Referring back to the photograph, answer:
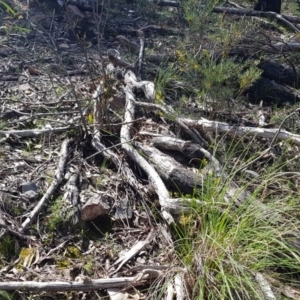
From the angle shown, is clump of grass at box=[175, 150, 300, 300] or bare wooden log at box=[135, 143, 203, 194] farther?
bare wooden log at box=[135, 143, 203, 194]

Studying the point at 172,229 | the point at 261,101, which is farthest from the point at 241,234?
the point at 261,101

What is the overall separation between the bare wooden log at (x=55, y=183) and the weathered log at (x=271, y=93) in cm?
204

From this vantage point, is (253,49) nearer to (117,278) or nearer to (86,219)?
(86,219)

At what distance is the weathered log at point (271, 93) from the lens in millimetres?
4730

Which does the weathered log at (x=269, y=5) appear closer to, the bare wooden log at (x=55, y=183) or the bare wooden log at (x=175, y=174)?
the bare wooden log at (x=175, y=174)

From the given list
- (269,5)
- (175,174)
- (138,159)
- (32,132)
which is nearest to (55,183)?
(138,159)

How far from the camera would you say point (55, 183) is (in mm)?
3332

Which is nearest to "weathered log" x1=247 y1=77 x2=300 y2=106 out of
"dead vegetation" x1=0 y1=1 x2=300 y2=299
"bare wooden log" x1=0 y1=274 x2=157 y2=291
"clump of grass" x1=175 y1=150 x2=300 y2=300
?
"dead vegetation" x1=0 y1=1 x2=300 y2=299

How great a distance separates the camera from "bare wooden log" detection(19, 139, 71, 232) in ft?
9.88

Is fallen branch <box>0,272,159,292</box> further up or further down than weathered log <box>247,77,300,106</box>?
further down

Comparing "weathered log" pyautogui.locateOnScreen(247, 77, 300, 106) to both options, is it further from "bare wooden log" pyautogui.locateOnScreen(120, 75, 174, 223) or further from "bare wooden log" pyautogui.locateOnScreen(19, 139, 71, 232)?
"bare wooden log" pyautogui.locateOnScreen(19, 139, 71, 232)

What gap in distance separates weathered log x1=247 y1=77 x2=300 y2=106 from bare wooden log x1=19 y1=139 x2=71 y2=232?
80.3 inches

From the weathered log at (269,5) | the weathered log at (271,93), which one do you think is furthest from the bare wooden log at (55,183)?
the weathered log at (269,5)

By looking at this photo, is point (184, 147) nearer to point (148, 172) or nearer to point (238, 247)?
point (148, 172)
